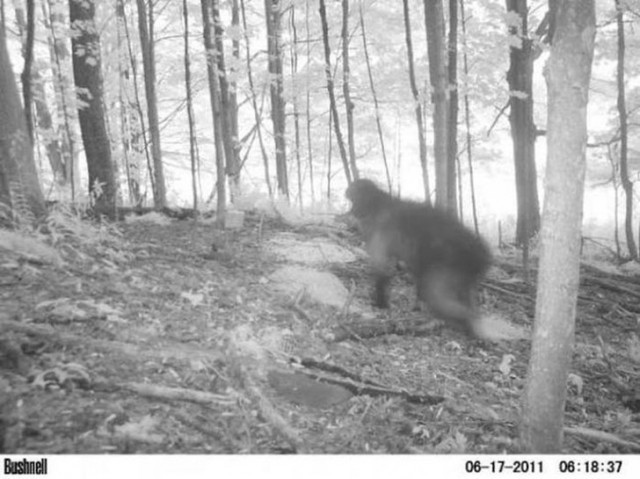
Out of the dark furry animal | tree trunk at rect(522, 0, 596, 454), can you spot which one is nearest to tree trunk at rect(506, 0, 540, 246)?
the dark furry animal

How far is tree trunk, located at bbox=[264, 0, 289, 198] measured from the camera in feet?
35.3

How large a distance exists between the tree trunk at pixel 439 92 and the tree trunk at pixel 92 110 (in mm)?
5642

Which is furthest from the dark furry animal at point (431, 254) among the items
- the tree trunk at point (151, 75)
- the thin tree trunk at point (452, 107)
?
the tree trunk at point (151, 75)

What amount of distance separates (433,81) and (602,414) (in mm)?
4808

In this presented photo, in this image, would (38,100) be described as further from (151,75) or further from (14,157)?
(14,157)

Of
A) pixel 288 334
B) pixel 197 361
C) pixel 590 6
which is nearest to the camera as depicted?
pixel 590 6

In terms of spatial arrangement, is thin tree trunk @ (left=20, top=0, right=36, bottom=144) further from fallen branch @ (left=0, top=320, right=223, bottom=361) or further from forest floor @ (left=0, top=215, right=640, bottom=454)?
fallen branch @ (left=0, top=320, right=223, bottom=361)

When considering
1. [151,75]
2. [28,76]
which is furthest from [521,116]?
[28,76]

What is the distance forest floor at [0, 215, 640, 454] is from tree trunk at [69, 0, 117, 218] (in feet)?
8.64

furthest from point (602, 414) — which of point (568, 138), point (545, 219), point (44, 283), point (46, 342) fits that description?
point (44, 283)

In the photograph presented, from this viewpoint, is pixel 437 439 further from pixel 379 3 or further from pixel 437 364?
pixel 379 3

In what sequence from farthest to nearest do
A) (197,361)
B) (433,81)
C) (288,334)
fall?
(433,81)
(288,334)
(197,361)

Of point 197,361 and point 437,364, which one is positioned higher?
point 197,361

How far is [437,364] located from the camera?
4.38 m
